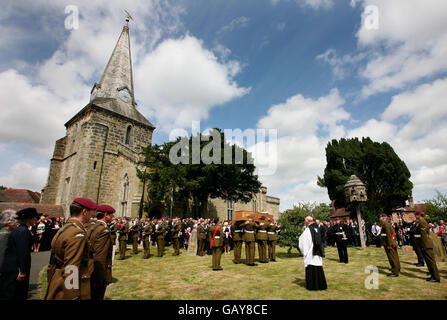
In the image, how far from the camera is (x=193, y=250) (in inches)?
532

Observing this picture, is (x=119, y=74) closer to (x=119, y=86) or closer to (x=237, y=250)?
(x=119, y=86)

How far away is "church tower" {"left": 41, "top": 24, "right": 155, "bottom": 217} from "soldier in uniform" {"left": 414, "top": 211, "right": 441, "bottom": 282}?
20.0m

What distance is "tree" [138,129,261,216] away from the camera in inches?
835

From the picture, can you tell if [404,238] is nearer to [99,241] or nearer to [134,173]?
[99,241]

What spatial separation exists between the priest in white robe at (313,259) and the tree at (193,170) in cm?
1595

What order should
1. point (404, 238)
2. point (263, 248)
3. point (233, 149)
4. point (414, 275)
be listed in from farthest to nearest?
point (233, 149), point (404, 238), point (263, 248), point (414, 275)

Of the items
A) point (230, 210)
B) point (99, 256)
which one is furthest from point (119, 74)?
point (99, 256)

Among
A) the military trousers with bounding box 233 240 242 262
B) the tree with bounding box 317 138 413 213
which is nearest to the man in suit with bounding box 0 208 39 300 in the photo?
the military trousers with bounding box 233 240 242 262

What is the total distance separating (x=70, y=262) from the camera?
2.80 metres

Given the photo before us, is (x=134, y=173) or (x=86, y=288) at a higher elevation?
(x=134, y=173)

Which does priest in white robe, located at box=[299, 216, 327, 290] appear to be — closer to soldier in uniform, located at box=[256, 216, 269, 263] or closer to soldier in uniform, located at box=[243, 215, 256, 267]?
soldier in uniform, located at box=[243, 215, 256, 267]

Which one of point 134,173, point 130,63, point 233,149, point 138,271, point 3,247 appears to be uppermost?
point 130,63

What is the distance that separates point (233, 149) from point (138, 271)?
18364 mm
